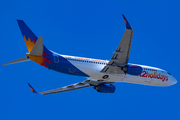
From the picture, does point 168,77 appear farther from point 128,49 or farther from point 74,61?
point 74,61

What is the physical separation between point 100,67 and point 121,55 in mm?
3778

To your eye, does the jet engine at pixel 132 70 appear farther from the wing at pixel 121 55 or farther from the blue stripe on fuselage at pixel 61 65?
the blue stripe on fuselage at pixel 61 65

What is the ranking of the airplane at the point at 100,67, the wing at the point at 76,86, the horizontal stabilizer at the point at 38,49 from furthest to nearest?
the wing at the point at 76,86 < the airplane at the point at 100,67 < the horizontal stabilizer at the point at 38,49

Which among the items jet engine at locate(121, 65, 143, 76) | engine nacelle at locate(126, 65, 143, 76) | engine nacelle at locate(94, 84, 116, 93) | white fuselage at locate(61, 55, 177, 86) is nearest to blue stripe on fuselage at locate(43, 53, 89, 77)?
white fuselage at locate(61, 55, 177, 86)

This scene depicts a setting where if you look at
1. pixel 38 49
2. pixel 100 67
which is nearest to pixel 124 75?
pixel 100 67

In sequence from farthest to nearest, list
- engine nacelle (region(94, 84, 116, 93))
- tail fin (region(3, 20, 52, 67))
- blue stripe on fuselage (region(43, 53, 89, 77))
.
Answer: engine nacelle (region(94, 84, 116, 93)), blue stripe on fuselage (region(43, 53, 89, 77)), tail fin (region(3, 20, 52, 67))

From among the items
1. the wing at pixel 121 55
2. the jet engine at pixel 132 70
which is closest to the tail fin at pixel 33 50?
the wing at pixel 121 55

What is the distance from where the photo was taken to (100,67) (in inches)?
1246

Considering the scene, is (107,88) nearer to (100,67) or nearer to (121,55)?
(100,67)

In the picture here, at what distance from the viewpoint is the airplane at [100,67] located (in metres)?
27.8

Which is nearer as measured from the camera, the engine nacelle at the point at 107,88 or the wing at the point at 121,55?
the wing at the point at 121,55

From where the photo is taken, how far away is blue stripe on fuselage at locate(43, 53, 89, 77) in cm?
2923

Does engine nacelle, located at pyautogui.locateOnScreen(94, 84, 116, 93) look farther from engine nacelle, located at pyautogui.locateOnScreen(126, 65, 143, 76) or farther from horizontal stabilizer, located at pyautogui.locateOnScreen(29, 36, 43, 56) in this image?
horizontal stabilizer, located at pyautogui.locateOnScreen(29, 36, 43, 56)

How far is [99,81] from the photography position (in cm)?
3500
